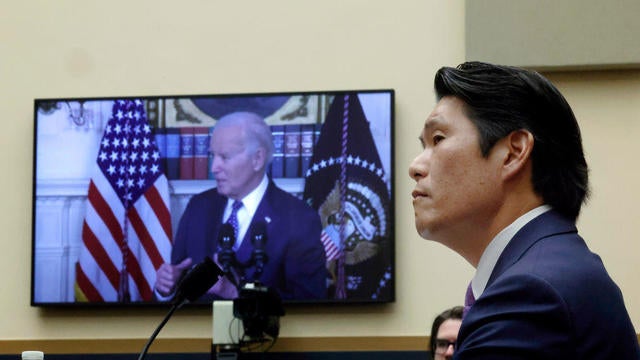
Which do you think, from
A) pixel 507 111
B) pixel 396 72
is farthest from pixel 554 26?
pixel 507 111

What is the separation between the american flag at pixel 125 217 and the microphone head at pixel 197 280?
240 cm

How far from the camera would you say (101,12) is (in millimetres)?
6082

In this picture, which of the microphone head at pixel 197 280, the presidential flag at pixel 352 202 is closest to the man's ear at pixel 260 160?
the presidential flag at pixel 352 202

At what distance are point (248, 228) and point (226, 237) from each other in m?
0.12

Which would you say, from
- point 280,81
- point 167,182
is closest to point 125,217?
point 167,182

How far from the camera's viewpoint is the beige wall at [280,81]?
568 centimetres

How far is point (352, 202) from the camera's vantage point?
5.66 m

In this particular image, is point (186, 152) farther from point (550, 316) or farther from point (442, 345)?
point (550, 316)

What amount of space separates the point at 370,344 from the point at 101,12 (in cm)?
224

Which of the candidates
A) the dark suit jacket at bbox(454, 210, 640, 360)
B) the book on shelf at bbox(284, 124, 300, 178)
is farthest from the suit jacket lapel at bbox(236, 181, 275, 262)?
the dark suit jacket at bbox(454, 210, 640, 360)

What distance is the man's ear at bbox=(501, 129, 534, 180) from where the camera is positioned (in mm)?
1665

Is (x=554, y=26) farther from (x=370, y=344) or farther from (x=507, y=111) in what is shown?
(x=507, y=111)

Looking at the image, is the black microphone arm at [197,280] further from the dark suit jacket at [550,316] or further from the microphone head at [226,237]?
the microphone head at [226,237]

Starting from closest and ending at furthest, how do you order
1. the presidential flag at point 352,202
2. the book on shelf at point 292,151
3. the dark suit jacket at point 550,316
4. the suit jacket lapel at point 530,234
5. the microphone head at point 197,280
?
1. the dark suit jacket at point 550,316
2. the suit jacket lapel at point 530,234
3. the microphone head at point 197,280
4. the presidential flag at point 352,202
5. the book on shelf at point 292,151
